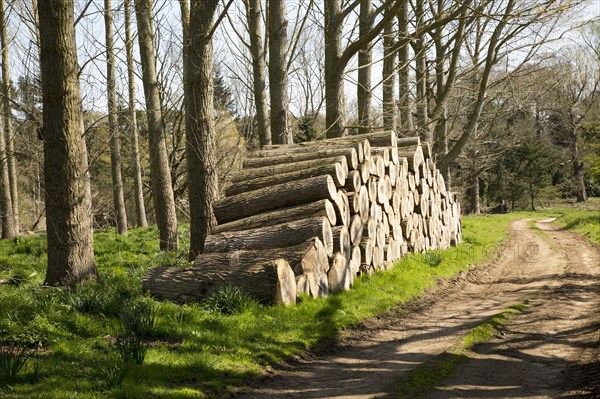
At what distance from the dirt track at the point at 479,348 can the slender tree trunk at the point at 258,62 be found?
6655 millimetres

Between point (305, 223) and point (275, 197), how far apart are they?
113 centimetres

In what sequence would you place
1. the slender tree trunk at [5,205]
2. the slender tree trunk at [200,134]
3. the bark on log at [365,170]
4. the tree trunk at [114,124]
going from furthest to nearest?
the tree trunk at [114,124]
the slender tree trunk at [5,205]
the bark on log at [365,170]
the slender tree trunk at [200,134]

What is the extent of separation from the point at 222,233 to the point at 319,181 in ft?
6.12

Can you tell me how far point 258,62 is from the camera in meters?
16.8

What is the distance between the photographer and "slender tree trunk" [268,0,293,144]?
1424 cm

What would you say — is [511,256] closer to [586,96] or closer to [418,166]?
[418,166]

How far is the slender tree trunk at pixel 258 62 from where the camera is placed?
657 inches

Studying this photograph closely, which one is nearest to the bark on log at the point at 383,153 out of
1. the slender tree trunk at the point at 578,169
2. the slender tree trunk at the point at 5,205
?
the slender tree trunk at the point at 5,205

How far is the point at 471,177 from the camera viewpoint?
42.2 meters

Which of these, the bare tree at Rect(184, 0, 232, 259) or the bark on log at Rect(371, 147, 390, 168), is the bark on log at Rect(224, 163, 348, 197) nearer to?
the bare tree at Rect(184, 0, 232, 259)

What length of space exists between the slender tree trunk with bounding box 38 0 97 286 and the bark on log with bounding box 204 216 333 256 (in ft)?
7.48

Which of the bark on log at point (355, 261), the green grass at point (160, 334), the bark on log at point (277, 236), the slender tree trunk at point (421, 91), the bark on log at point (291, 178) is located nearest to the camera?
the green grass at point (160, 334)

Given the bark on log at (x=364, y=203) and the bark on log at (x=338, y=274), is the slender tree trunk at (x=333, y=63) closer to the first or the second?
the bark on log at (x=364, y=203)

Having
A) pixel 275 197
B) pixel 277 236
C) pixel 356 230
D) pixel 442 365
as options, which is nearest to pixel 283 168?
pixel 275 197
